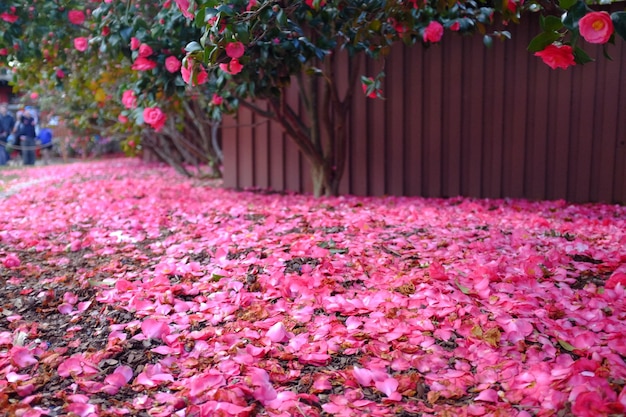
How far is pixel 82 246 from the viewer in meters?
3.50

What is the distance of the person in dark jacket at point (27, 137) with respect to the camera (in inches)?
453

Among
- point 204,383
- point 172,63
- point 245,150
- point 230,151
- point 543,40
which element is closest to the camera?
point 543,40

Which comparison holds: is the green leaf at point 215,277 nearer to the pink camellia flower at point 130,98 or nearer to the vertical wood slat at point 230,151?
the pink camellia flower at point 130,98

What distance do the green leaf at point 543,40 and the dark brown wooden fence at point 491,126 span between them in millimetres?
3855

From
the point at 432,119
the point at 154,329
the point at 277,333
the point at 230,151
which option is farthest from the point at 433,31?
the point at 230,151

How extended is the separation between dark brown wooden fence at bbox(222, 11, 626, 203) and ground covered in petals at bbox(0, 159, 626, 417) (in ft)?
5.69

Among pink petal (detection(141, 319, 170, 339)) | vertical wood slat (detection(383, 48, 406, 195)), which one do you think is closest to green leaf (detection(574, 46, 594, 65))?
pink petal (detection(141, 319, 170, 339))

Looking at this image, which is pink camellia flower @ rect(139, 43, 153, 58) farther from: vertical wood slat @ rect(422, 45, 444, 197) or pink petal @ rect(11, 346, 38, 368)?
vertical wood slat @ rect(422, 45, 444, 197)

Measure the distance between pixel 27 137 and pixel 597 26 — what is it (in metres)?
11.8

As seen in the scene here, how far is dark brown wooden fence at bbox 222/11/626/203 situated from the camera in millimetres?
5207

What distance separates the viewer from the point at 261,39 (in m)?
3.21

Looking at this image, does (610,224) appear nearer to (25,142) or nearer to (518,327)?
(518,327)

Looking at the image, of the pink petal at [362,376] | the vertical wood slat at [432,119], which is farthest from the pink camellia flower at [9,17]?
the pink petal at [362,376]

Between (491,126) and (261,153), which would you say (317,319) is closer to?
(491,126)
